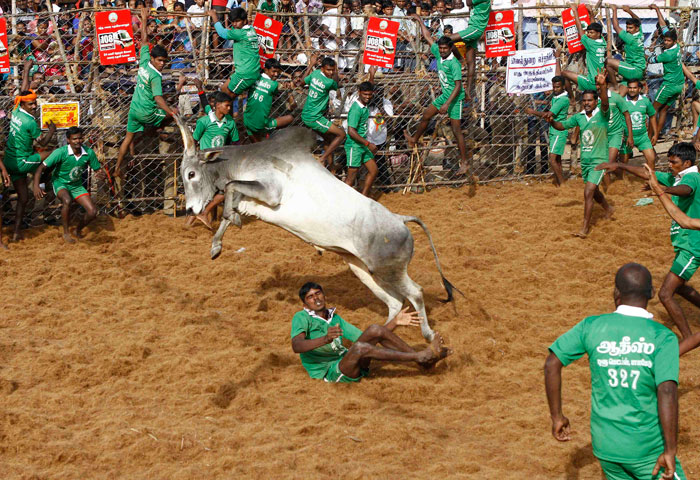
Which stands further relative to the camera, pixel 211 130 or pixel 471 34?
pixel 471 34

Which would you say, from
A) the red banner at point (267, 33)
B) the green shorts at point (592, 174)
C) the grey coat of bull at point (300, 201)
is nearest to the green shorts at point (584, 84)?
the green shorts at point (592, 174)

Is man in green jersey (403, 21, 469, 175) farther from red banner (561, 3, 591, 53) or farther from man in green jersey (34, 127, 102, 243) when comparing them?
man in green jersey (34, 127, 102, 243)

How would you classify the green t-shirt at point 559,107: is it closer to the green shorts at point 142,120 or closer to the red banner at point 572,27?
the red banner at point 572,27

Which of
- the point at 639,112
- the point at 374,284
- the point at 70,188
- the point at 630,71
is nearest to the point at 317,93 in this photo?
the point at 70,188

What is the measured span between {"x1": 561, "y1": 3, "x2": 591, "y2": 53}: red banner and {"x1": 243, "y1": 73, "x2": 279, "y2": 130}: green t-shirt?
4.87 meters

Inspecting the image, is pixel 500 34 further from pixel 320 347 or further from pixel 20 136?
pixel 320 347

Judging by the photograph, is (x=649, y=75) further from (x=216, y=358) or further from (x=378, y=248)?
(x=216, y=358)

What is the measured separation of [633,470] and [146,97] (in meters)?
8.93

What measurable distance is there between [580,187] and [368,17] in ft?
13.6

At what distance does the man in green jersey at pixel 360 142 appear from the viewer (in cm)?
1214

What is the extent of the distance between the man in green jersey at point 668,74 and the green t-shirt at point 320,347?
8838mm

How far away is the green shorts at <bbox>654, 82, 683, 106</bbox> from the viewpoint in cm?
1402

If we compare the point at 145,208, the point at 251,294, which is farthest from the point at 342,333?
the point at 145,208

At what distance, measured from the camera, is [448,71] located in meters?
12.5
